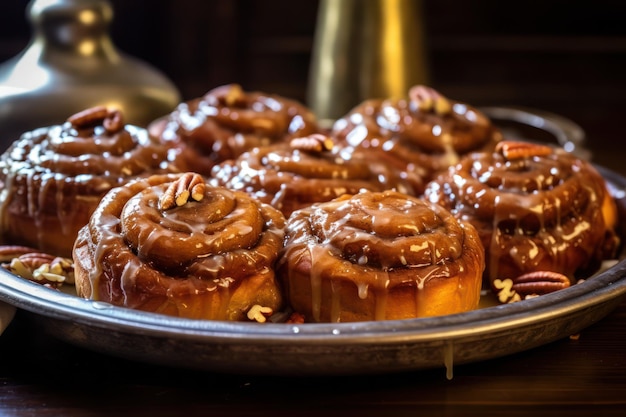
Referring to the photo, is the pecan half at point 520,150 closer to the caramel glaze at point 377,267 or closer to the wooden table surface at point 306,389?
the caramel glaze at point 377,267

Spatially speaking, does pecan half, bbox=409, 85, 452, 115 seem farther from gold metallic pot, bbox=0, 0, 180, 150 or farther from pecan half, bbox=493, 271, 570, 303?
gold metallic pot, bbox=0, 0, 180, 150

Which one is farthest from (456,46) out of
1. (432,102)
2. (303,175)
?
(303,175)

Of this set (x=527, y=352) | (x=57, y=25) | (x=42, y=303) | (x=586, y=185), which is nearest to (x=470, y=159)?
(x=586, y=185)

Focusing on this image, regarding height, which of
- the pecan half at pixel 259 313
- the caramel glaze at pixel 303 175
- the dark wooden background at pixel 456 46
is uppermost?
the caramel glaze at pixel 303 175

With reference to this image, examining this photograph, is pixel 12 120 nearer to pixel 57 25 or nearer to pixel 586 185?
pixel 57 25

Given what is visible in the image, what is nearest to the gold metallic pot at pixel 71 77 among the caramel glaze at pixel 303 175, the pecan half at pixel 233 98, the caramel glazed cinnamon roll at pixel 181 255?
the pecan half at pixel 233 98

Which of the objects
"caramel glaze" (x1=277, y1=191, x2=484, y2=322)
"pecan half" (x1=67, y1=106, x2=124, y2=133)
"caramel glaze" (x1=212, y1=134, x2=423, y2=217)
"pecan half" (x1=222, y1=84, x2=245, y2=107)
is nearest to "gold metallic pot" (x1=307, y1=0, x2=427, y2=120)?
"pecan half" (x1=222, y1=84, x2=245, y2=107)
